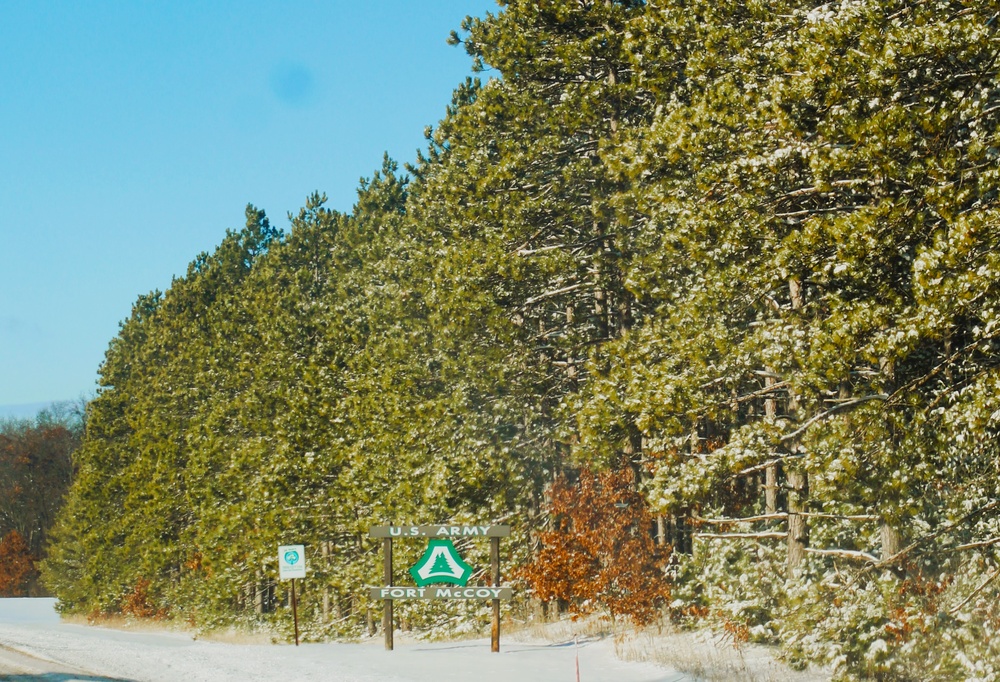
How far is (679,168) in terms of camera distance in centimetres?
1861

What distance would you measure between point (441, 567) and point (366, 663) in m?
2.93

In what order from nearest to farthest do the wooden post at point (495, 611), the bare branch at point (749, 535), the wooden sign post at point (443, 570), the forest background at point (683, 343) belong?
1. the forest background at point (683, 343)
2. the bare branch at point (749, 535)
3. the wooden post at point (495, 611)
4. the wooden sign post at point (443, 570)

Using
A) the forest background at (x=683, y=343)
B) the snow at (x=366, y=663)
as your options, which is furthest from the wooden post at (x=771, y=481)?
the snow at (x=366, y=663)

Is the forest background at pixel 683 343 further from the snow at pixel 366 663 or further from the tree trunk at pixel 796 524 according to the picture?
the snow at pixel 366 663

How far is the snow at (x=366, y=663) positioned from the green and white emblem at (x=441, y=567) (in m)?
1.24

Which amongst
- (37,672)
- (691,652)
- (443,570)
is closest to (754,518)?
(691,652)

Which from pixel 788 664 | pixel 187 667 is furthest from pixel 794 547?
pixel 187 667

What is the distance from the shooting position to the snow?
1587 centimetres

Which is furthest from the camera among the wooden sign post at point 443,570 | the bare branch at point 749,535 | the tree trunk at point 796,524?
the wooden sign post at point 443,570

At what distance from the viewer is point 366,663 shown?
17672 mm

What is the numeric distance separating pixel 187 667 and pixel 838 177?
40.7ft

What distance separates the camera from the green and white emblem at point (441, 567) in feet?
66.2

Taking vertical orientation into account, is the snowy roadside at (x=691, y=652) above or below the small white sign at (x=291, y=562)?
below

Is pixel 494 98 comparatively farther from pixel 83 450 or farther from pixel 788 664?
pixel 83 450
